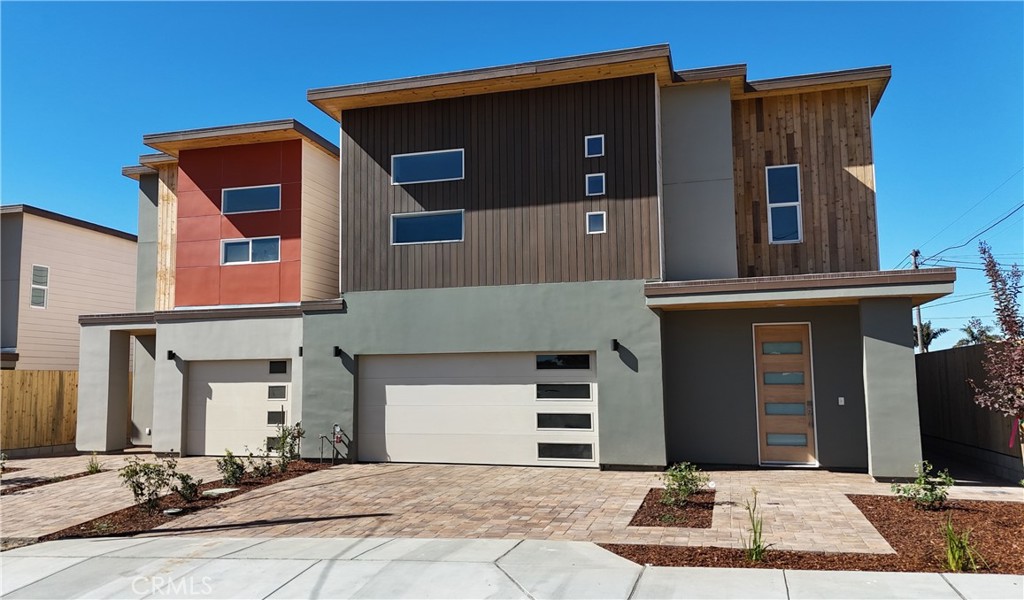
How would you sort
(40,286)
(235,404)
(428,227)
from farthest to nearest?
(40,286) < (235,404) < (428,227)

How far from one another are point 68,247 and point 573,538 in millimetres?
18974

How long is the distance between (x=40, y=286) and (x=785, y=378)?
62.7 feet

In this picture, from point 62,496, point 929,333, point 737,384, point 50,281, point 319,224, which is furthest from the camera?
point 929,333

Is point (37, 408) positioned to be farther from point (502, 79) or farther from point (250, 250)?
point (502, 79)

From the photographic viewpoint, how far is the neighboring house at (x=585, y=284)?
12664mm

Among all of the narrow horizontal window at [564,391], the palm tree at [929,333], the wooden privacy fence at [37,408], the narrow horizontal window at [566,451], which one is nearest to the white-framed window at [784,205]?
the narrow horizontal window at [564,391]

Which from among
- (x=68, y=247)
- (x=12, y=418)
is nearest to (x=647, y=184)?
(x=12, y=418)

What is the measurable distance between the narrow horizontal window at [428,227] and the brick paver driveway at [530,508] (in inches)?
170

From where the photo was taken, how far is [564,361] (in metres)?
13.3

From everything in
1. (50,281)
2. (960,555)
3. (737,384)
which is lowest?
(960,555)

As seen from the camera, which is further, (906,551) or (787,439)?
(787,439)

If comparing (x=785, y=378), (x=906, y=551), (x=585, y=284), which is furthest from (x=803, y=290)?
(x=906, y=551)

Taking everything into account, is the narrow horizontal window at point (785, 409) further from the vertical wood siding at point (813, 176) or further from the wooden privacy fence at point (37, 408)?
the wooden privacy fence at point (37, 408)

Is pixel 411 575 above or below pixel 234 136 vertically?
below
